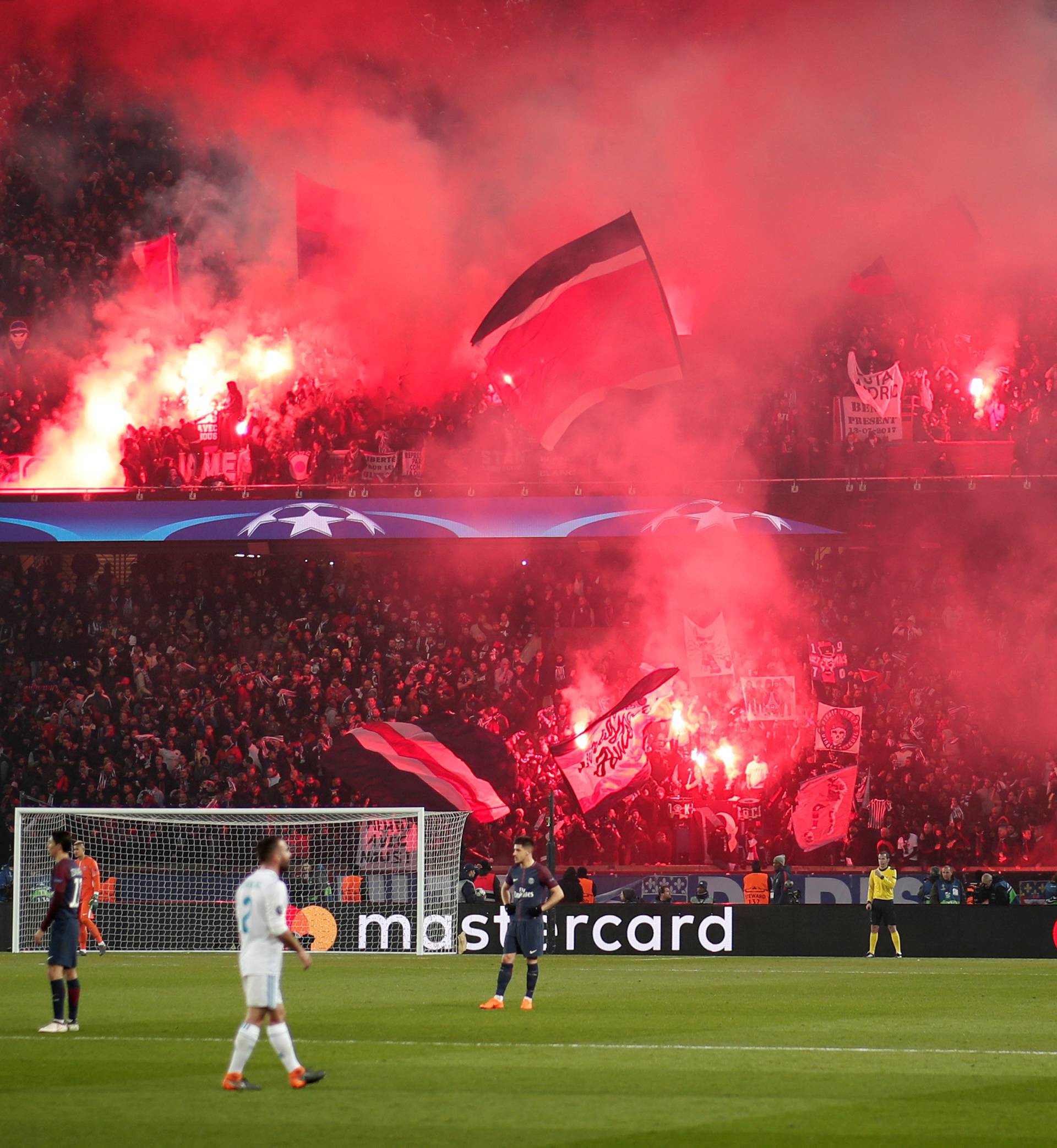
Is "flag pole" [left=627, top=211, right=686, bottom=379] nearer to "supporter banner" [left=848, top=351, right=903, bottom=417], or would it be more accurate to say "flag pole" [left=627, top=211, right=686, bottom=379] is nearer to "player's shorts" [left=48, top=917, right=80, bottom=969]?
"supporter banner" [left=848, top=351, right=903, bottom=417]

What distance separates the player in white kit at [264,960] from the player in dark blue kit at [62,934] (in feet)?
10.8

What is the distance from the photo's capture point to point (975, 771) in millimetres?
26406

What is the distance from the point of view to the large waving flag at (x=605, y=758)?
25.4 meters

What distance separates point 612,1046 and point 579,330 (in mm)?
20573

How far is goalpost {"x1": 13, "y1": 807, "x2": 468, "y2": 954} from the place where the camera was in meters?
21.8

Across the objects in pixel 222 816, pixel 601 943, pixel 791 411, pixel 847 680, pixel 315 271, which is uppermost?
pixel 315 271

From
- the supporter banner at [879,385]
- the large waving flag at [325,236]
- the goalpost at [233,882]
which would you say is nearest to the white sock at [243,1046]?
the goalpost at [233,882]

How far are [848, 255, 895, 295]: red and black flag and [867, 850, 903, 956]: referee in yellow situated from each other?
14.1 meters

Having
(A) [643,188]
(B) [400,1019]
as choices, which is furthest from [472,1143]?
(A) [643,188]

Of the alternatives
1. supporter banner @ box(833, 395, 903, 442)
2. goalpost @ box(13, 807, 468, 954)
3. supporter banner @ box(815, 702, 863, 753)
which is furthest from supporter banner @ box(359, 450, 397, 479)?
supporter banner @ box(815, 702, 863, 753)

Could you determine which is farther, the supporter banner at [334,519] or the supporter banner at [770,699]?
the supporter banner at [334,519]

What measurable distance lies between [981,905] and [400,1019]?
10.9 meters

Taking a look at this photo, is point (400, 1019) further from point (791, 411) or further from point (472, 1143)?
point (791, 411)

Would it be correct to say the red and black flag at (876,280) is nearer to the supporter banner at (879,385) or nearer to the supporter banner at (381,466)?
the supporter banner at (879,385)
